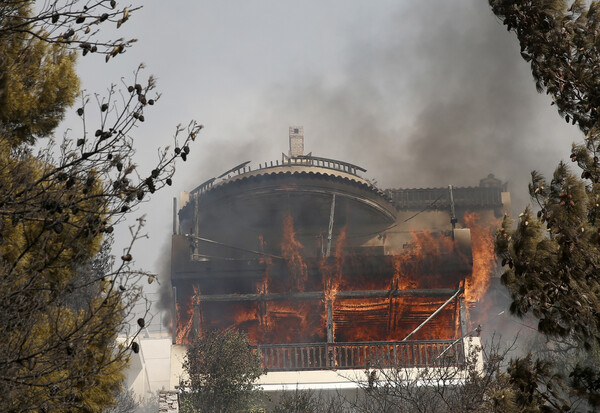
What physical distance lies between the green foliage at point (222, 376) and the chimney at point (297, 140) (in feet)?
62.9

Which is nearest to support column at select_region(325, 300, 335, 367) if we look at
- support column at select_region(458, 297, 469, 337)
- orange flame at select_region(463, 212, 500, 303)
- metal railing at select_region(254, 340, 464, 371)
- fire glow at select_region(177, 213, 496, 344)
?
metal railing at select_region(254, 340, 464, 371)

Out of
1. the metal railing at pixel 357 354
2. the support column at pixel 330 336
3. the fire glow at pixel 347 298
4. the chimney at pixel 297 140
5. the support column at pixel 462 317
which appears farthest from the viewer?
the chimney at pixel 297 140

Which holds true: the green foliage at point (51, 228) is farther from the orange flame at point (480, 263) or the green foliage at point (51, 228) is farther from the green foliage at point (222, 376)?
the orange flame at point (480, 263)

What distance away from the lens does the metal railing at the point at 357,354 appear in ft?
76.8

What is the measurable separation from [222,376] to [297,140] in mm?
21246

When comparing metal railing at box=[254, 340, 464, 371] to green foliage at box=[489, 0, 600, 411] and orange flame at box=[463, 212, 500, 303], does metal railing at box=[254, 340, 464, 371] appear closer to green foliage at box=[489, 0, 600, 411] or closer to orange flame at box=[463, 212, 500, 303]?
orange flame at box=[463, 212, 500, 303]

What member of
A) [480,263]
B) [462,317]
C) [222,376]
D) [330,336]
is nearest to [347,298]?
[330,336]

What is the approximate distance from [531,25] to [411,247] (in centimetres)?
1816

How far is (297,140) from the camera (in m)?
40.8

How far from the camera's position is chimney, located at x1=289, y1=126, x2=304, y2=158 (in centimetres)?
4044

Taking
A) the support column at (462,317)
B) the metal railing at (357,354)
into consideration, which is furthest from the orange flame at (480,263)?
the metal railing at (357,354)

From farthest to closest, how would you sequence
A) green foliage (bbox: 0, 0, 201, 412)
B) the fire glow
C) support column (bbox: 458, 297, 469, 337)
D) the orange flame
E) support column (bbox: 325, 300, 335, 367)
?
the orange flame
the fire glow
support column (bbox: 458, 297, 469, 337)
support column (bbox: 325, 300, 335, 367)
green foliage (bbox: 0, 0, 201, 412)

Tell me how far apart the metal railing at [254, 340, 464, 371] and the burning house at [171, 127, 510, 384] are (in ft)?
0.19

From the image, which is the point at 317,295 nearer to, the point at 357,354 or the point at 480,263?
the point at 357,354
